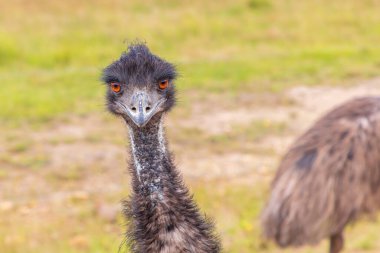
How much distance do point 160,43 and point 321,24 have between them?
3100mm

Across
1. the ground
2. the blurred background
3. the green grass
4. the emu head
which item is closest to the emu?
the emu head

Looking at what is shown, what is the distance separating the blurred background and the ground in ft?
0.06

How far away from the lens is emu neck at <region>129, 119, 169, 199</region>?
287cm

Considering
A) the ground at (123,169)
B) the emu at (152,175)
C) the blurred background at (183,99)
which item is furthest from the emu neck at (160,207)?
the ground at (123,169)

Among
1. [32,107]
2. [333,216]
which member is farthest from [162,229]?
[32,107]

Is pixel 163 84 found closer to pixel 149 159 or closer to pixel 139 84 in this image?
pixel 139 84

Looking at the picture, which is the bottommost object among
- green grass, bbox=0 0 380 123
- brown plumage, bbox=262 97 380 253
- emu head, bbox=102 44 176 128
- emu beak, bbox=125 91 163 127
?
emu beak, bbox=125 91 163 127

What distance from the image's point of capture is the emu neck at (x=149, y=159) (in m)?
2.87

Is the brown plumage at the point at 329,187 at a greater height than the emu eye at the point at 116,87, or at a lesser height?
greater

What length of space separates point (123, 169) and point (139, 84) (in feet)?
17.3

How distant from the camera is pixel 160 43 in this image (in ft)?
44.3

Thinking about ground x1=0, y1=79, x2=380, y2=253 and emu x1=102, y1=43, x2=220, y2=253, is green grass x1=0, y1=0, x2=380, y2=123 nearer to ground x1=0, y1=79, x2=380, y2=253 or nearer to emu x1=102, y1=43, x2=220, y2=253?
ground x1=0, y1=79, x2=380, y2=253

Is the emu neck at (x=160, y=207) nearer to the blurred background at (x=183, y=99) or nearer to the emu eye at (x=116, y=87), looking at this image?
the emu eye at (x=116, y=87)

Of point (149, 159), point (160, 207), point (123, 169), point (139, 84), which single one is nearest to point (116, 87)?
point (139, 84)
